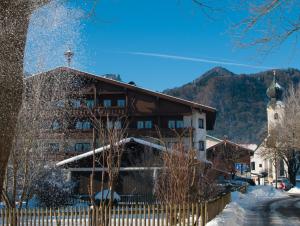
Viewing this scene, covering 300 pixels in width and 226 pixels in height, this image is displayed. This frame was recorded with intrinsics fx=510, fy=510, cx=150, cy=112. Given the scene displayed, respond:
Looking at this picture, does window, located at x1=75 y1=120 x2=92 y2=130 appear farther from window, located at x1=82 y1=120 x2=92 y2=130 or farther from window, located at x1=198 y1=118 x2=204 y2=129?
window, located at x1=198 y1=118 x2=204 y2=129

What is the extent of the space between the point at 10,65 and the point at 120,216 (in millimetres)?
13774

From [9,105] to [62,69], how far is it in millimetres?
34018

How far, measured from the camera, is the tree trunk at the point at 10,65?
5.73 metres

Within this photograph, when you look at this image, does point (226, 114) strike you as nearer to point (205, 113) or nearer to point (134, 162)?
point (205, 113)

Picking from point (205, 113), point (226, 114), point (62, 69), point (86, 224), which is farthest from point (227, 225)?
point (226, 114)

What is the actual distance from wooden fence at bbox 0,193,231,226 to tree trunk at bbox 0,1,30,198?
11071mm

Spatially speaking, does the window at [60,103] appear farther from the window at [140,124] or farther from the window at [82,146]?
the window at [140,124]

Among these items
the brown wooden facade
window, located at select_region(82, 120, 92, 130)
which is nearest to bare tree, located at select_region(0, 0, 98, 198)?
the brown wooden facade

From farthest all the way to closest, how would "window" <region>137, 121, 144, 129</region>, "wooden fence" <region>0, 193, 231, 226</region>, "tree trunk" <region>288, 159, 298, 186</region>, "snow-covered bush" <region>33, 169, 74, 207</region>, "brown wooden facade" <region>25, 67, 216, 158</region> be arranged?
"tree trunk" <region>288, 159, 298, 186</region>, "window" <region>137, 121, 144, 129</region>, "brown wooden facade" <region>25, 67, 216, 158</region>, "snow-covered bush" <region>33, 169, 74, 207</region>, "wooden fence" <region>0, 193, 231, 226</region>

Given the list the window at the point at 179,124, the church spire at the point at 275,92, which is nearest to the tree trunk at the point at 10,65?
the window at the point at 179,124

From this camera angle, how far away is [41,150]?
2722 centimetres

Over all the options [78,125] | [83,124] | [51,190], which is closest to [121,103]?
[83,124]

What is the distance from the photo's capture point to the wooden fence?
16953mm

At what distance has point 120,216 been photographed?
18.9 meters
